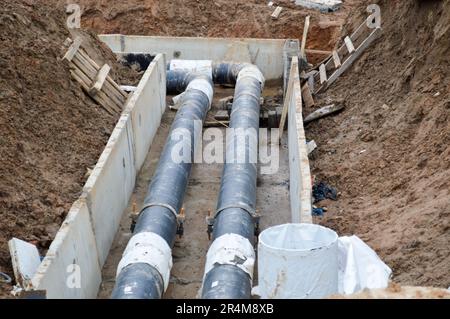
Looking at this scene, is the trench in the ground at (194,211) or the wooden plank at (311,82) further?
the wooden plank at (311,82)

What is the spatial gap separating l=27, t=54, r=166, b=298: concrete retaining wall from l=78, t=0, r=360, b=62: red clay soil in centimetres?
553

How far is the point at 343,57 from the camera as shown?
52.6 ft

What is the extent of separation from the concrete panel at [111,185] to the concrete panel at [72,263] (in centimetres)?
33

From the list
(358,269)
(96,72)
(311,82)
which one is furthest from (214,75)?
(358,269)

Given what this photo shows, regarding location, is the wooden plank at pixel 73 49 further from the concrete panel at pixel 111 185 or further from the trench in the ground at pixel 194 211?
the trench in the ground at pixel 194 211

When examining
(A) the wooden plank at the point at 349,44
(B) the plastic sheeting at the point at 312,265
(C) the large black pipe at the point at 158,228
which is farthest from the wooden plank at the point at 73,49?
(B) the plastic sheeting at the point at 312,265

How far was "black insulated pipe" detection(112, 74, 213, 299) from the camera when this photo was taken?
8.96 m

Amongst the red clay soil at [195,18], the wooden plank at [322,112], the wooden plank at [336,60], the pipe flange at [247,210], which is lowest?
the pipe flange at [247,210]

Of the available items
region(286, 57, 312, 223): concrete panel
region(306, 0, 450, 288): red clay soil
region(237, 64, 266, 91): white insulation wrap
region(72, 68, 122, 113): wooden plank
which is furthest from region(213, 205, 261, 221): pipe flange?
region(237, 64, 266, 91): white insulation wrap

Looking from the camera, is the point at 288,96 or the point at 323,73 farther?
the point at 323,73

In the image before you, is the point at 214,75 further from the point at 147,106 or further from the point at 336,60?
the point at 147,106

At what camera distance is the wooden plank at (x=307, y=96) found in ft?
49.5

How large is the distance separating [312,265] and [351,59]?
934cm
